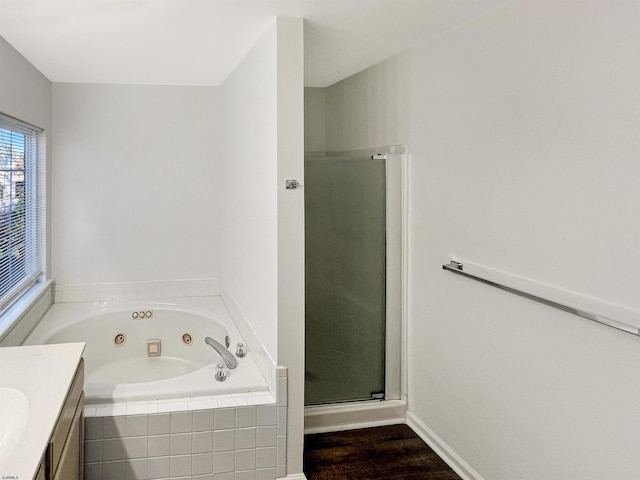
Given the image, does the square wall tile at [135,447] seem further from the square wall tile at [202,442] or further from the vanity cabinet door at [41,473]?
the vanity cabinet door at [41,473]

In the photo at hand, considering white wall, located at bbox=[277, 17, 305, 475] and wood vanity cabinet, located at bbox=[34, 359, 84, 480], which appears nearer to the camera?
wood vanity cabinet, located at bbox=[34, 359, 84, 480]

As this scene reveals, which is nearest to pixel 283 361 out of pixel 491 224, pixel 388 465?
pixel 388 465

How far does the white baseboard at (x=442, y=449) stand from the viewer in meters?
2.41

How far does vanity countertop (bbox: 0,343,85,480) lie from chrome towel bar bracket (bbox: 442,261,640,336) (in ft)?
5.20

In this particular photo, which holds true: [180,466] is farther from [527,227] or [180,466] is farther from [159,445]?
[527,227]

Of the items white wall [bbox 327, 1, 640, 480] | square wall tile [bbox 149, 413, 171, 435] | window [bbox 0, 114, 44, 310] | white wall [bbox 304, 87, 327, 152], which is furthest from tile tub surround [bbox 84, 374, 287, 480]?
white wall [bbox 304, 87, 327, 152]

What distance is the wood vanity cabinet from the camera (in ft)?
4.44

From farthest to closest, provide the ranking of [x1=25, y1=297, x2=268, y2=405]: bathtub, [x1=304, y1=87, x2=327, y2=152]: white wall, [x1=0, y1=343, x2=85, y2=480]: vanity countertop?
[x1=304, y1=87, x2=327, y2=152]: white wall, [x1=25, y1=297, x2=268, y2=405]: bathtub, [x1=0, y1=343, x2=85, y2=480]: vanity countertop

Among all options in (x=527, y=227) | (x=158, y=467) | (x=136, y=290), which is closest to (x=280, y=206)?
(x=527, y=227)

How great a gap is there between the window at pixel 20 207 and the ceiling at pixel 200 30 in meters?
0.46

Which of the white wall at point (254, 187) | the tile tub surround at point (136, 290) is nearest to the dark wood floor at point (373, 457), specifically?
the white wall at point (254, 187)

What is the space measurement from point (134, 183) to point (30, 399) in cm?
259

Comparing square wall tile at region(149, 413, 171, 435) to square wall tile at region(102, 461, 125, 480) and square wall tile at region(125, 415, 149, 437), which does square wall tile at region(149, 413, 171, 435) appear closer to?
square wall tile at region(125, 415, 149, 437)

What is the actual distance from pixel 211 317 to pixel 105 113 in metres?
1.68
